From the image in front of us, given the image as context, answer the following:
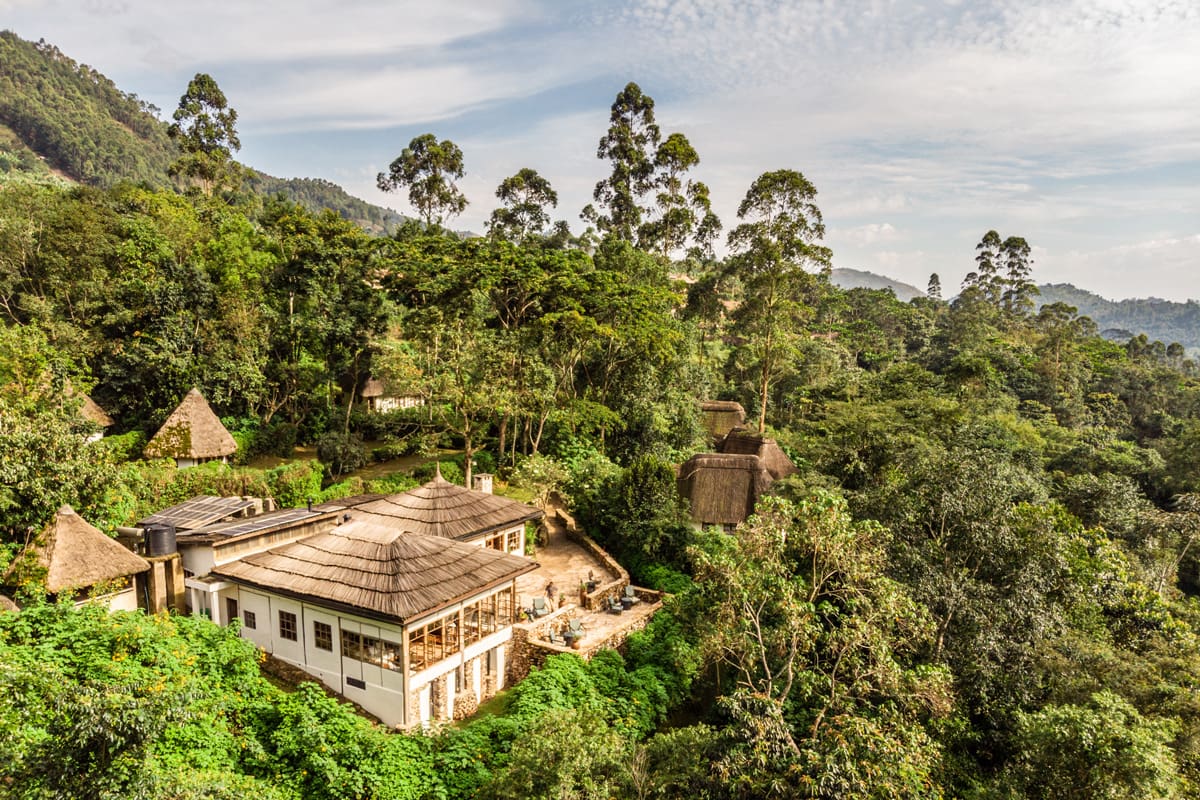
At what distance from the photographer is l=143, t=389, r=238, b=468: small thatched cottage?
74.8 ft

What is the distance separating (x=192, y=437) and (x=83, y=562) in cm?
1080

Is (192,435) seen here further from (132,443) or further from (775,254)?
(775,254)

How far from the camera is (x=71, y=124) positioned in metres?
95.1

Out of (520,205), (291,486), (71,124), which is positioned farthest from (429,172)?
(71,124)

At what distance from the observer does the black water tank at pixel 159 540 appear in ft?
48.4

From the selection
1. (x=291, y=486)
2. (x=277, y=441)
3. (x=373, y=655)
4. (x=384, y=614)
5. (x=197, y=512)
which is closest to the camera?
(x=384, y=614)

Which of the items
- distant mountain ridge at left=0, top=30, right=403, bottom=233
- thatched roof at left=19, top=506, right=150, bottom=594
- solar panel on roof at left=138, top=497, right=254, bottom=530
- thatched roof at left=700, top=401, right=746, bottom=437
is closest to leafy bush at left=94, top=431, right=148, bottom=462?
solar panel on roof at left=138, top=497, right=254, bottom=530

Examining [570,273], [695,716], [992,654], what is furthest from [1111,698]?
[570,273]

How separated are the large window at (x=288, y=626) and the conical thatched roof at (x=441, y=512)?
11.5 ft

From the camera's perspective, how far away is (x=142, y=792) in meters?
6.64

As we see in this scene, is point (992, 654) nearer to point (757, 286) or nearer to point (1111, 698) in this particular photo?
point (1111, 698)

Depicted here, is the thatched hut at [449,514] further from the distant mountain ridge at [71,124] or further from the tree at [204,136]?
the distant mountain ridge at [71,124]

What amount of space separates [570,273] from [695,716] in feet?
64.4

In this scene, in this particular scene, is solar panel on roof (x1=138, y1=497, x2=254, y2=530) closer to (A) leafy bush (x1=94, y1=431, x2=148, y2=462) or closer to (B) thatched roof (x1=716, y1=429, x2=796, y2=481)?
(A) leafy bush (x1=94, y1=431, x2=148, y2=462)
